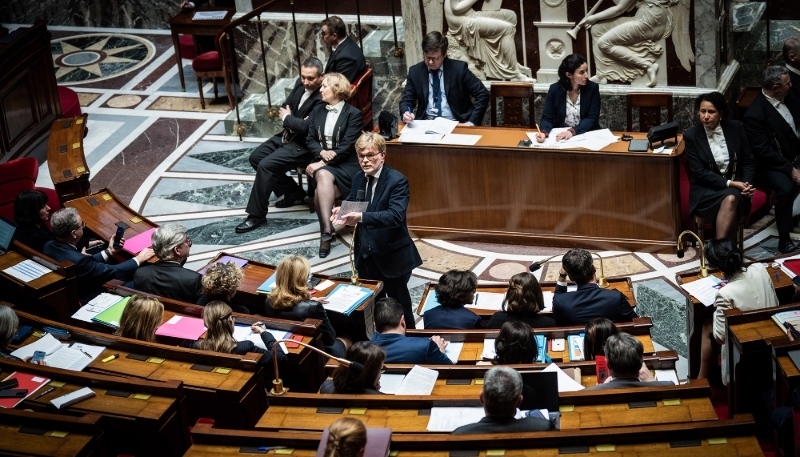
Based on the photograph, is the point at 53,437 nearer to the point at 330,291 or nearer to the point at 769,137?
the point at 330,291

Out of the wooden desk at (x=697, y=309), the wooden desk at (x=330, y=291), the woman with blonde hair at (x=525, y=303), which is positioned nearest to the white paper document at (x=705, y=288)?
the wooden desk at (x=697, y=309)

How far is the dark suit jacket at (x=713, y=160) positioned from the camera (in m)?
7.25

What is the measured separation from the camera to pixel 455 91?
8406 millimetres

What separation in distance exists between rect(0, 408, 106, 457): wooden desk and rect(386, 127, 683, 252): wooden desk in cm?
406

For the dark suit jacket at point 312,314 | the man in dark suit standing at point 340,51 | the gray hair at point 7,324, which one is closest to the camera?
the gray hair at point 7,324

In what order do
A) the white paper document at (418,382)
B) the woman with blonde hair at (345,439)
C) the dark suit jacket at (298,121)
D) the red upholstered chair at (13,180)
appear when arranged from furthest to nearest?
the dark suit jacket at (298,121) < the red upholstered chair at (13,180) < the white paper document at (418,382) < the woman with blonde hair at (345,439)

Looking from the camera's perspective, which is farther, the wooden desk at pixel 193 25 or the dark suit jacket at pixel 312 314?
the wooden desk at pixel 193 25

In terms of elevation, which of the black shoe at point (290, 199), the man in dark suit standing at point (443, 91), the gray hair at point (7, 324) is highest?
the man in dark suit standing at point (443, 91)

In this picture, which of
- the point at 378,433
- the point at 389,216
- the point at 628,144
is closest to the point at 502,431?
the point at 378,433

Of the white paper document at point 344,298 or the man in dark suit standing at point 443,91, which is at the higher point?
the man in dark suit standing at point 443,91

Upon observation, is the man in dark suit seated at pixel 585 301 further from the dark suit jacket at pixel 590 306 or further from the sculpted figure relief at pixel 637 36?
the sculpted figure relief at pixel 637 36

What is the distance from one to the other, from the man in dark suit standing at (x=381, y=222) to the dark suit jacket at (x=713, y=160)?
2127 millimetres

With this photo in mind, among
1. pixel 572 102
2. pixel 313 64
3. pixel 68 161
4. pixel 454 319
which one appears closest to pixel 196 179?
pixel 68 161

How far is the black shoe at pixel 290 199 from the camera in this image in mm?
8992
